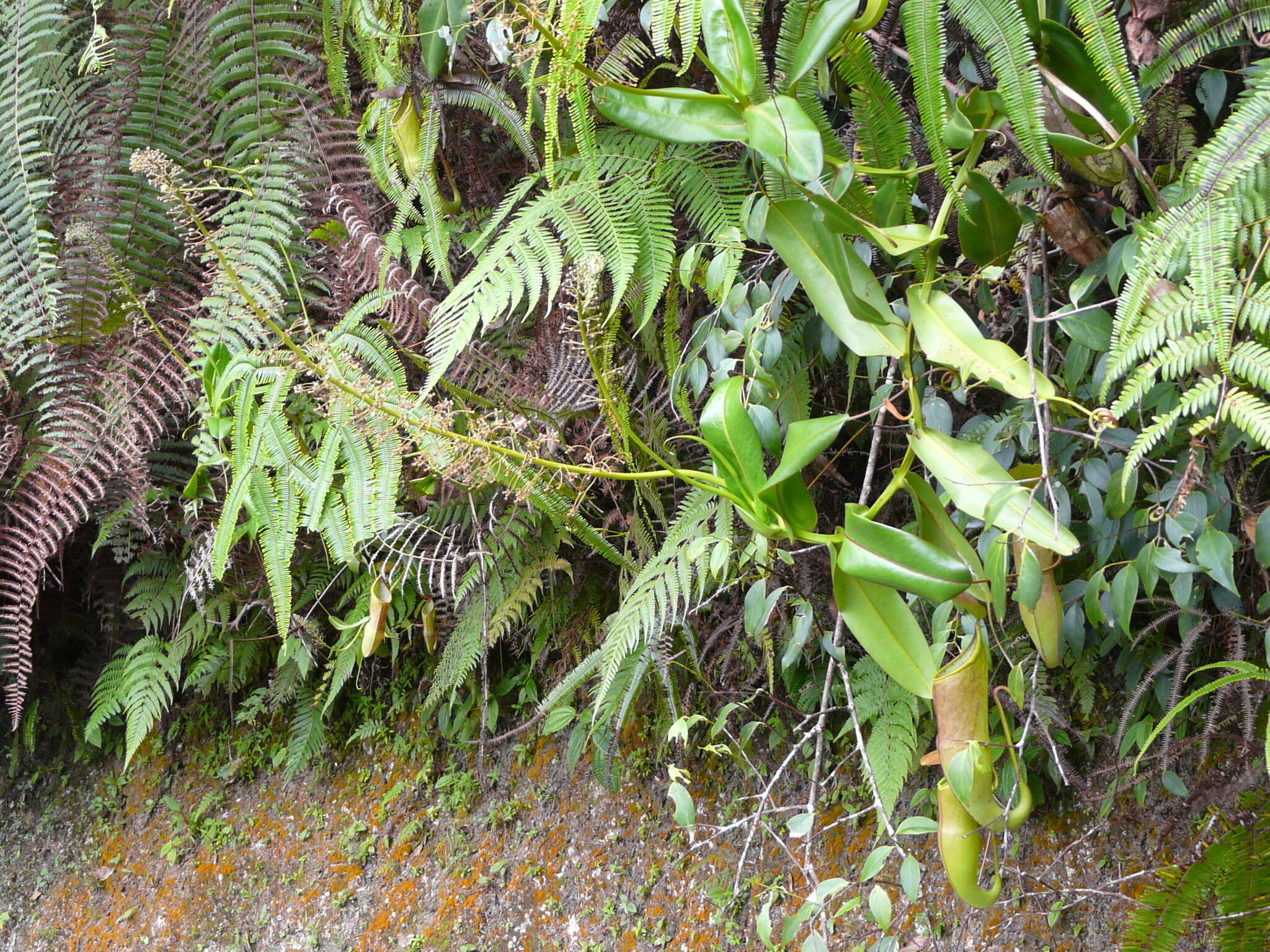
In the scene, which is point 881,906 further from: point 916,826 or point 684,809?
point 684,809

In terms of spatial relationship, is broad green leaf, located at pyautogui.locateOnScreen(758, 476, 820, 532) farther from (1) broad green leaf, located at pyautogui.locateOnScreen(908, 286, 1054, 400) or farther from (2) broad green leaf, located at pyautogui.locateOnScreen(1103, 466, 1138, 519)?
(2) broad green leaf, located at pyautogui.locateOnScreen(1103, 466, 1138, 519)

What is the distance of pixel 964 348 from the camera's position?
78 cm

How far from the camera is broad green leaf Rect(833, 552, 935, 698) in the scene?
829mm

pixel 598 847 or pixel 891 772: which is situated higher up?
pixel 891 772

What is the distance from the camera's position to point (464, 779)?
6.40ft

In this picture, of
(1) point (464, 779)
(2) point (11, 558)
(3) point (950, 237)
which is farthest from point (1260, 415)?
(2) point (11, 558)

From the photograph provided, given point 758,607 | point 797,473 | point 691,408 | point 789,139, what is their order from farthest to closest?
point 691,408 → point 758,607 → point 797,473 → point 789,139

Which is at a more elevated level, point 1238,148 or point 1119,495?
point 1238,148

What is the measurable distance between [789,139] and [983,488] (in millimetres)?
329

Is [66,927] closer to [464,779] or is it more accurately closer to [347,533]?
[464,779]

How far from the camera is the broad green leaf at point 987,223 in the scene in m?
0.83

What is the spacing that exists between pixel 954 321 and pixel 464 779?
1.53 meters

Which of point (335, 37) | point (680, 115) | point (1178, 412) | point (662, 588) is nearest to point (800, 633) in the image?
point (662, 588)

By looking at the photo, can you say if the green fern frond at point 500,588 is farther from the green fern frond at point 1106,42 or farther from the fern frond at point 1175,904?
the green fern frond at point 1106,42
